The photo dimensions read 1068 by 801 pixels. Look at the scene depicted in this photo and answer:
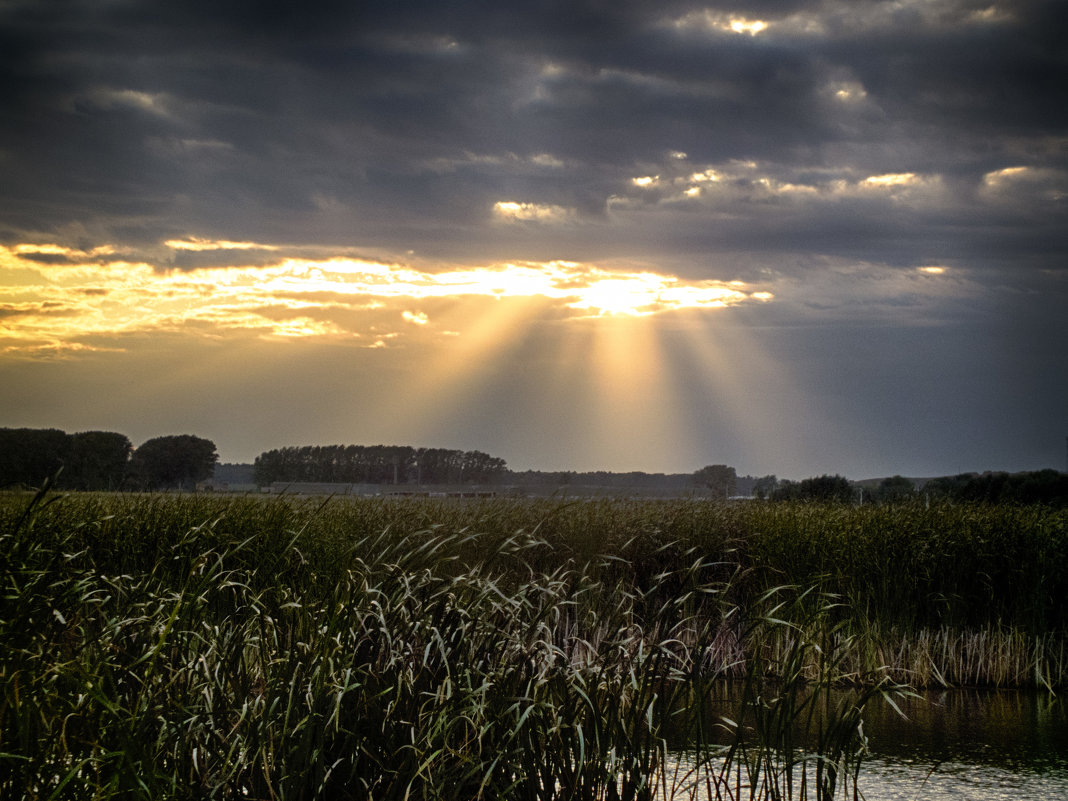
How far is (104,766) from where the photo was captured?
345 cm

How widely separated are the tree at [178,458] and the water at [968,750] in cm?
5400

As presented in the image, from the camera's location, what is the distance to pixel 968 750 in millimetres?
6590

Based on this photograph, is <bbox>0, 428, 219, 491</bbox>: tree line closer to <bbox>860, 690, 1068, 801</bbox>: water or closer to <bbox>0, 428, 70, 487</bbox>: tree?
<bbox>0, 428, 70, 487</bbox>: tree

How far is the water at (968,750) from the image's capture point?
217 inches

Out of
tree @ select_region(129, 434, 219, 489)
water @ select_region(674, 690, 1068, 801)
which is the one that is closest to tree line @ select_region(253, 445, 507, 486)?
tree @ select_region(129, 434, 219, 489)

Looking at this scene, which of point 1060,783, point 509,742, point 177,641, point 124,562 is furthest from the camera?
point 124,562

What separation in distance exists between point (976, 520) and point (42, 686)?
9298 millimetres

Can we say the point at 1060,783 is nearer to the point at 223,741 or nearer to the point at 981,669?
the point at 981,669

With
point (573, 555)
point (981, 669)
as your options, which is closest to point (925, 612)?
point (981, 669)

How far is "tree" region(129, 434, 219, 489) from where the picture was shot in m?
58.1

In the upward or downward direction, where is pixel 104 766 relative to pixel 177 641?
downward

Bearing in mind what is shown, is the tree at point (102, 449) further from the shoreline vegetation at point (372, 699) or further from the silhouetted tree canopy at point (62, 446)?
the shoreline vegetation at point (372, 699)

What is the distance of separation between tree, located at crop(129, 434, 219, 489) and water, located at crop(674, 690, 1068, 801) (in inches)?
2126

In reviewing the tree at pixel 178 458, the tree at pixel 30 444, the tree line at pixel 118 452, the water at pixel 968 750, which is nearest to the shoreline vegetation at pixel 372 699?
Result: the water at pixel 968 750
